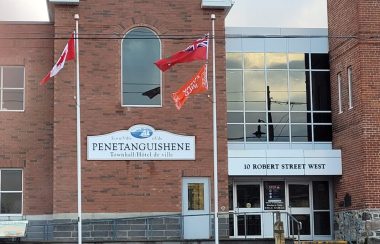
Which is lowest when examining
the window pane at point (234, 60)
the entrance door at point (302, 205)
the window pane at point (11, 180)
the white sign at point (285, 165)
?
the entrance door at point (302, 205)

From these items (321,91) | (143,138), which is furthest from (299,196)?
(143,138)

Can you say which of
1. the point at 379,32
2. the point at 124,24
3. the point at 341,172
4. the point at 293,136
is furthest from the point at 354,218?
the point at 124,24

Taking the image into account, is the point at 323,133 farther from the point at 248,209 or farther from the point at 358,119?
the point at 248,209

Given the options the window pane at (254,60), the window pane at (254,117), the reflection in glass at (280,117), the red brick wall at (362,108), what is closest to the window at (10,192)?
the window pane at (254,117)

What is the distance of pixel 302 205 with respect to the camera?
26.5 meters

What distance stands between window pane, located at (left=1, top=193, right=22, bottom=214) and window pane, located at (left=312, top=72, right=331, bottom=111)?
1131cm

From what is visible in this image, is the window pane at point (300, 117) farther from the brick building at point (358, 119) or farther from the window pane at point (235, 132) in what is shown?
the window pane at point (235, 132)

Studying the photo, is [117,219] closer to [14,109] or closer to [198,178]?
[198,178]

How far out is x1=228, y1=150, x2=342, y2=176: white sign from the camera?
82.2 ft

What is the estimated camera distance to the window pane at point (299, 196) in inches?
1043

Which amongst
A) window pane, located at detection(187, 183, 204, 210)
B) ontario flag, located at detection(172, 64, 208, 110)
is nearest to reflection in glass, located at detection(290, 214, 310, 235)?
window pane, located at detection(187, 183, 204, 210)

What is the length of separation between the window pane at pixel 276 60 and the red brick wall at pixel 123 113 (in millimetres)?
3041

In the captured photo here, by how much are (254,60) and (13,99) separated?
8.91 m

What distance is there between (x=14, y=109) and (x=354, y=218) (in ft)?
39.9
